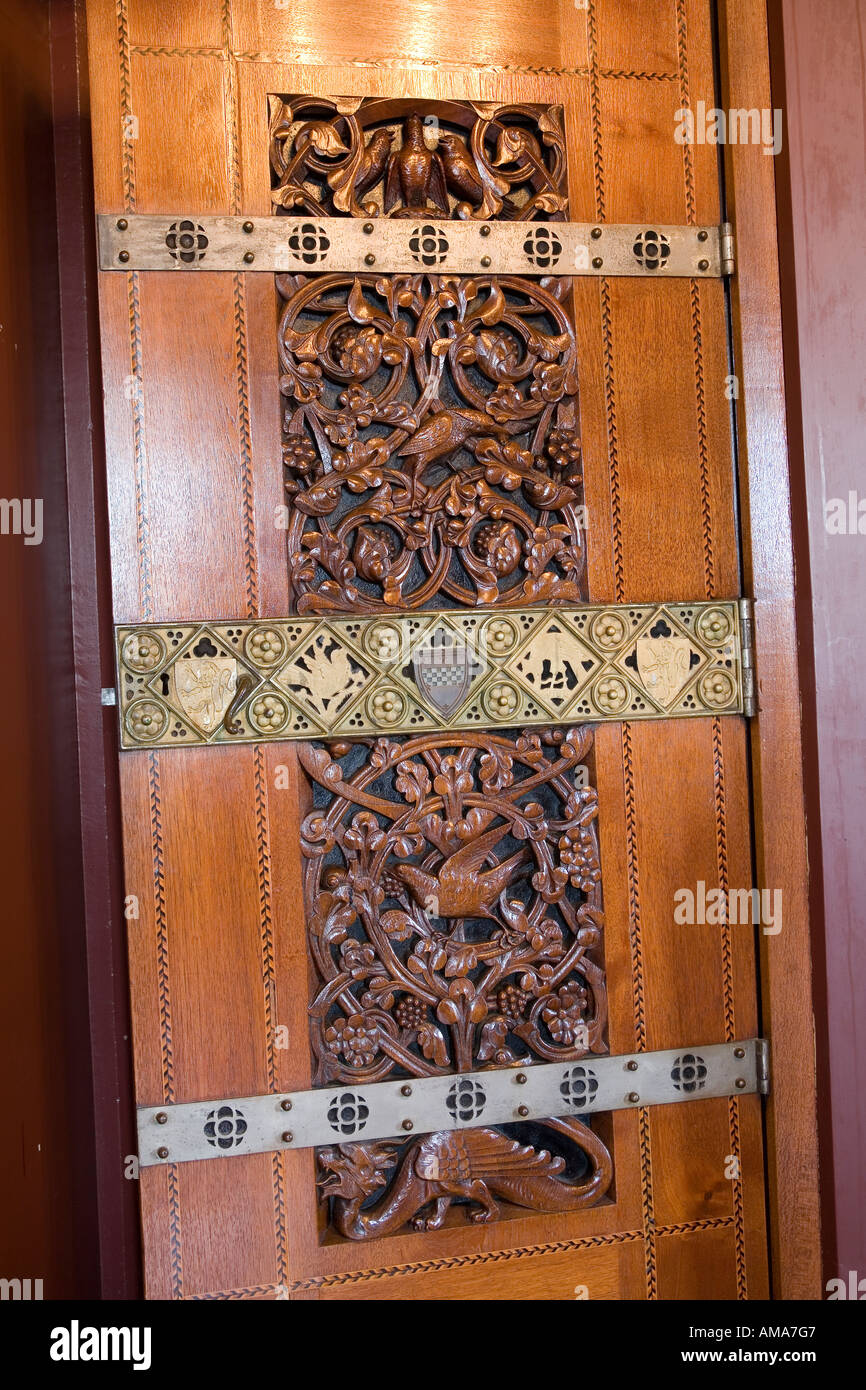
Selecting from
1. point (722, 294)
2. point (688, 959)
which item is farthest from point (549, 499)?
point (688, 959)

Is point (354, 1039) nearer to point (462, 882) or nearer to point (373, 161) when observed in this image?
point (462, 882)

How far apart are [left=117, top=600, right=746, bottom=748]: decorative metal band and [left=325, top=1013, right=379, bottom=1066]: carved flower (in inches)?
12.8

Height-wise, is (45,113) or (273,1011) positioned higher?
(45,113)

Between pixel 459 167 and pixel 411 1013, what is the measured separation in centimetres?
96

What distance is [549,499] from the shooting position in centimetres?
133

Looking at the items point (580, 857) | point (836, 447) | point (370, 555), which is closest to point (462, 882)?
point (580, 857)

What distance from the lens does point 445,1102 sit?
1296 millimetres

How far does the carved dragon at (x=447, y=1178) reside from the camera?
4.21ft

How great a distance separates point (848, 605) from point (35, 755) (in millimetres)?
930

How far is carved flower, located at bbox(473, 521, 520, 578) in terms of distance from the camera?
1.32 metres

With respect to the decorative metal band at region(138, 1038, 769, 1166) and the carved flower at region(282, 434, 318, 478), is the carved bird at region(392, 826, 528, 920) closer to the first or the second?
the decorative metal band at region(138, 1038, 769, 1166)

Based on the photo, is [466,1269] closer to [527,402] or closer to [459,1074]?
[459,1074]

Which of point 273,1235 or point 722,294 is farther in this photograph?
point 722,294

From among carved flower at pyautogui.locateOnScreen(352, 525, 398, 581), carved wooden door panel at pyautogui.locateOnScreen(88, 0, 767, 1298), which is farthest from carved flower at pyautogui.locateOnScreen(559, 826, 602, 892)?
carved flower at pyautogui.locateOnScreen(352, 525, 398, 581)
